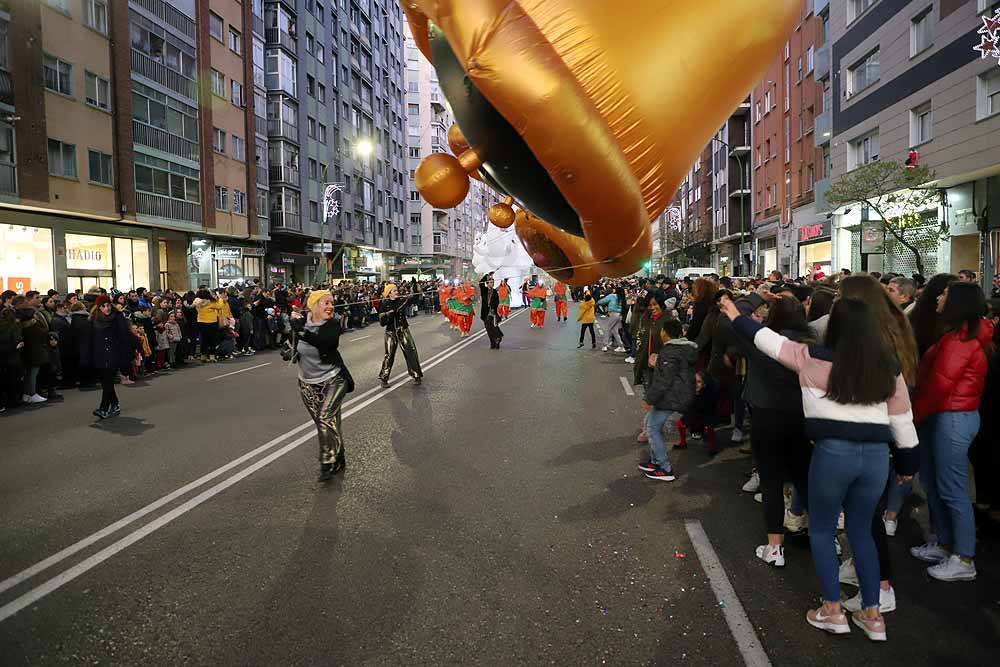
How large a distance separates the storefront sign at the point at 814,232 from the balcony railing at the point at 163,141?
28934 millimetres

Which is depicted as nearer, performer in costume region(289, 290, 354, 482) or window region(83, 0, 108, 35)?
performer in costume region(289, 290, 354, 482)

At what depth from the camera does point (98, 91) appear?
25.4 metres

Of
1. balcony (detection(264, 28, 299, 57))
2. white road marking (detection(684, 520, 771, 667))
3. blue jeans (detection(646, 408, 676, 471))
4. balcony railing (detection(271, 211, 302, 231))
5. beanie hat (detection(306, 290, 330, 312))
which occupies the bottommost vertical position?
white road marking (detection(684, 520, 771, 667))

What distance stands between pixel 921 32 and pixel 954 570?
20.9 meters

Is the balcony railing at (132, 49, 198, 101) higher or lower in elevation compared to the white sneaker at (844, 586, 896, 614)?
higher

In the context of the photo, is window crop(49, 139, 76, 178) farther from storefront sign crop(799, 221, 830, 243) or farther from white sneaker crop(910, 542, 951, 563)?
storefront sign crop(799, 221, 830, 243)

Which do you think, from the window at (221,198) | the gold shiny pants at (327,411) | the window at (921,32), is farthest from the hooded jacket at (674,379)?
the window at (221,198)

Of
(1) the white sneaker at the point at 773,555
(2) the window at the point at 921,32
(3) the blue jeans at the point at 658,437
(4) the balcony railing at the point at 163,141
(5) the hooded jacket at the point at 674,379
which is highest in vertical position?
(2) the window at the point at 921,32

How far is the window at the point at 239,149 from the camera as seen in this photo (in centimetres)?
3609

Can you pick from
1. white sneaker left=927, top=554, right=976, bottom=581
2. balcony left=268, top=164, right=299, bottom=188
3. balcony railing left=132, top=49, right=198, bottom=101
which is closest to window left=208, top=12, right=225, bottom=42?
balcony railing left=132, top=49, right=198, bottom=101

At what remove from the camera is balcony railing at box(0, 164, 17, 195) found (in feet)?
67.7

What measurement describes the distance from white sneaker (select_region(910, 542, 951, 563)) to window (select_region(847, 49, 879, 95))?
2268 cm

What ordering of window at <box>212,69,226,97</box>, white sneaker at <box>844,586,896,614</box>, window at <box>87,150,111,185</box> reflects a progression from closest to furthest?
white sneaker at <box>844,586,896,614</box>, window at <box>87,150,111,185</box>, window at <box>212,69,226,97</box>

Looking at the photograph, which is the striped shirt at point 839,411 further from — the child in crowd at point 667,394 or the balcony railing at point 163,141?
the balcony railing at point 163,141
